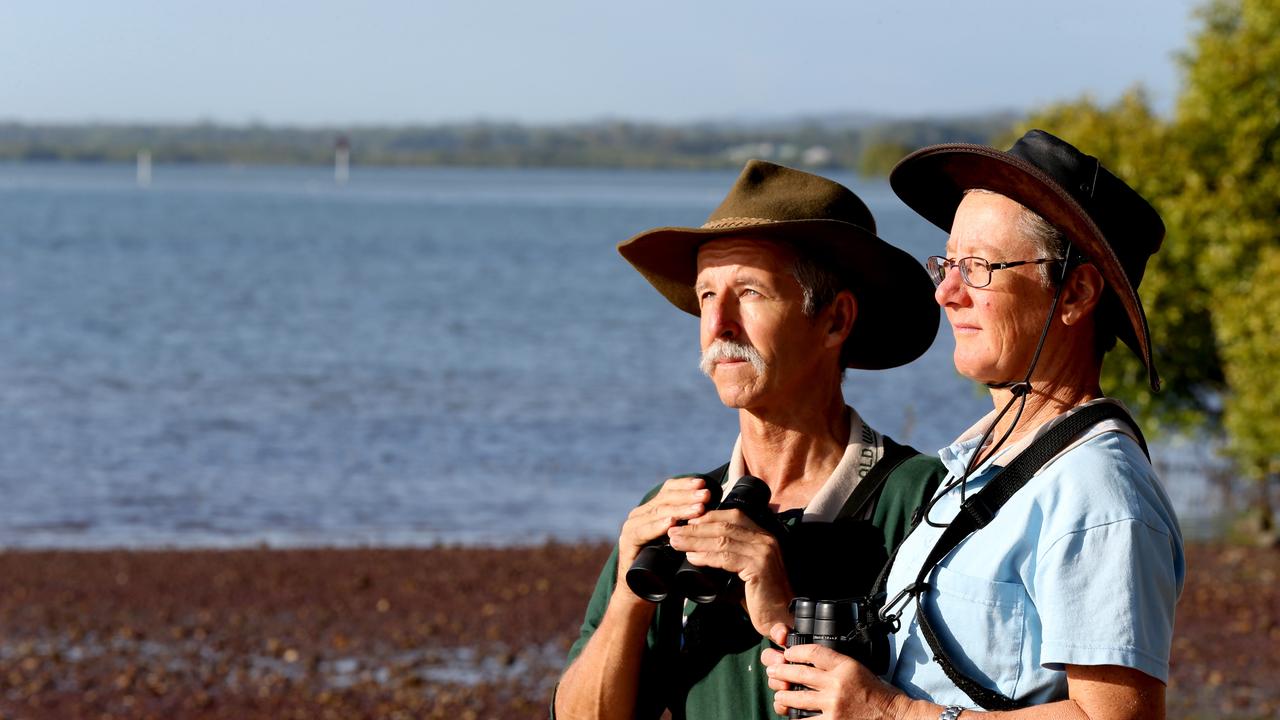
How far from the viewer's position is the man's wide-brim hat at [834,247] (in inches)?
131

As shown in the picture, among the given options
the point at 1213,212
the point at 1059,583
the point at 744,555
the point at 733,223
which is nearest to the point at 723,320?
the point at 733,223

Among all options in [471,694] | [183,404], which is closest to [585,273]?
[183,404]

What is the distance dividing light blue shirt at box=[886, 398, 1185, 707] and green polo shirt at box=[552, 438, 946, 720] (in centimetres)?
58

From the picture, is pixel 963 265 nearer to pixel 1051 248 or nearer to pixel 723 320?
pixel 1051 248

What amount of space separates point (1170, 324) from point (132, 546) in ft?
37.5

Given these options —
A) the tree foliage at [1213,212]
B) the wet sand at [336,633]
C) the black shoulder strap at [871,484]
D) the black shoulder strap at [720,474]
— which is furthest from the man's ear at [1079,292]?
the tree foliage at [1213,212]

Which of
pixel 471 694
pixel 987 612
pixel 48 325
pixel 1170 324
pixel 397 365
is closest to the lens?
pixel 987 612

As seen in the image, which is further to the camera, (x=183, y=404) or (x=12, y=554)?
(x=183, y=404)

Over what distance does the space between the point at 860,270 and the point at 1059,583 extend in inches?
50.8

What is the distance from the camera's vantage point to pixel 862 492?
10.6 feet

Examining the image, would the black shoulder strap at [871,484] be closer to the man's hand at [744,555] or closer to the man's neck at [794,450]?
the man's neck at [794,450]

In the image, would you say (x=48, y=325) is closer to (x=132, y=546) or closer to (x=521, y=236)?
(x=132, y=546)

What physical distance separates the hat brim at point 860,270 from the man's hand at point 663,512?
2.11ft

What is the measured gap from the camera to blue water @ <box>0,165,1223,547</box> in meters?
19.0
